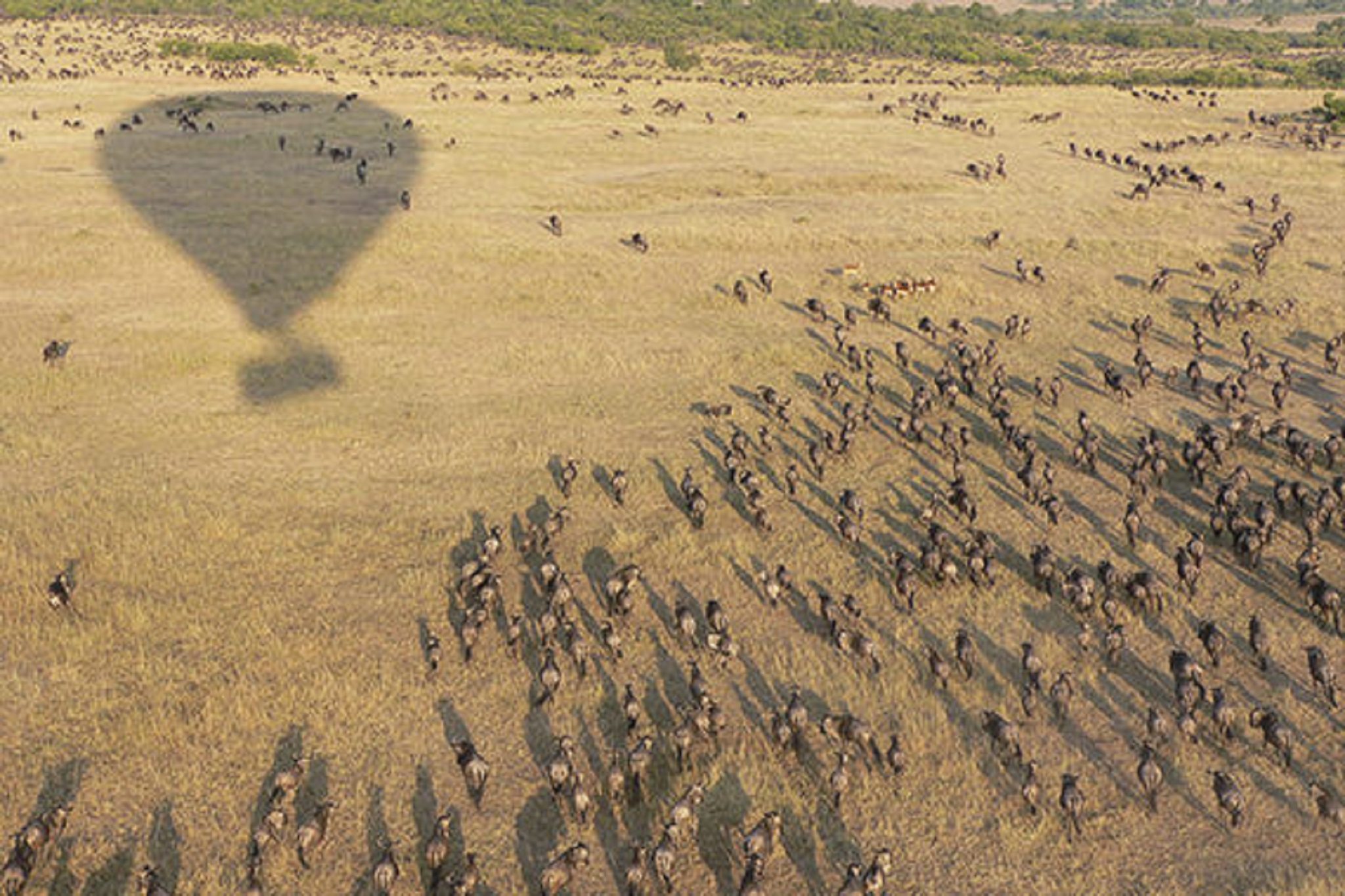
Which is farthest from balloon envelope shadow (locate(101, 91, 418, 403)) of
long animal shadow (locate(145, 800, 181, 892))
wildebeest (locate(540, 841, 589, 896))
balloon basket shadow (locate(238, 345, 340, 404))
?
wildebeest (locate(540, 841, 589, 896))

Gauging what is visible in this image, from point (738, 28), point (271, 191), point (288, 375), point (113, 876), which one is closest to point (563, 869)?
point (113, 876)

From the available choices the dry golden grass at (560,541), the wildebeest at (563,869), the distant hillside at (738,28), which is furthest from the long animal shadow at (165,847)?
the distant hillside at (738,28)

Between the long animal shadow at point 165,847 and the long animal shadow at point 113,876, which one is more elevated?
the long animal shadow at point 165,847

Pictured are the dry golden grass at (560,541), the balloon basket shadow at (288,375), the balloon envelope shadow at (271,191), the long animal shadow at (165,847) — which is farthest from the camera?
the balloon envelope shadow at (271,191)

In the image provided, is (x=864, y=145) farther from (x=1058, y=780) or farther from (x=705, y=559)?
(x=1058, y=780)

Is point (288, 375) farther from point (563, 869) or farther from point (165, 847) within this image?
point (563, 869)

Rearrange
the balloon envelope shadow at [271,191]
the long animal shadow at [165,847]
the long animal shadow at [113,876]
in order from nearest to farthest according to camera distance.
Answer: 1. the long animal shadow at [113,876]
2. the long animal shadow at [165,847]
3. the balloon envelope shadow at [271,191]

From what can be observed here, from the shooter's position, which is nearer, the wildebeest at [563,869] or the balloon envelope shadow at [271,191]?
the wildebeest at [563,869]

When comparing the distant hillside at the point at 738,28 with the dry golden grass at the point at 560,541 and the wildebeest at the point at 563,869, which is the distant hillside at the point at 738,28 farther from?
the wildebeest at the point at 563,869
